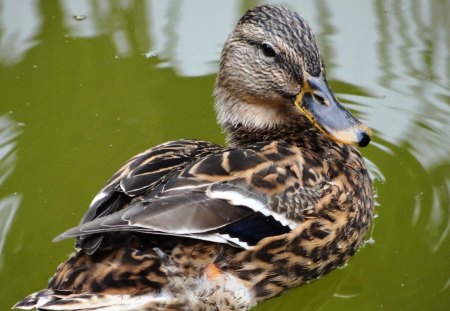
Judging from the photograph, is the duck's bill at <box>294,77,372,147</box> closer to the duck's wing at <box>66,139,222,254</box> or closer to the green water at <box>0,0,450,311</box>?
the duck's wing at <box>66,139,222,254</box>

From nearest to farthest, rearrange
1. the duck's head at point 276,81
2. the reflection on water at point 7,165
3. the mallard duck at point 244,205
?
1. the mallard duck at point 244,205
2. the duck's head at point 276,81
3. the reflection on water at point 7,165

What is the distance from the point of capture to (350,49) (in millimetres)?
7438

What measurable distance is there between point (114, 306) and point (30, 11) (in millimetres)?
4475

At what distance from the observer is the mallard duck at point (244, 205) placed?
4531 mm

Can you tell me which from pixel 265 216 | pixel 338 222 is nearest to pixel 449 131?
pixel 338 222

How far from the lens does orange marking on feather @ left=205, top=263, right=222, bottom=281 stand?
4703mm

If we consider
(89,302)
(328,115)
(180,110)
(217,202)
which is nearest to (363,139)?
(328,115)

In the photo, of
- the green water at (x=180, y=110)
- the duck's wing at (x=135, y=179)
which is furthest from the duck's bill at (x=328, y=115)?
the green water at (x=180, y=110)

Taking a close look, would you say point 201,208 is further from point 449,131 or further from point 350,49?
point 350,49

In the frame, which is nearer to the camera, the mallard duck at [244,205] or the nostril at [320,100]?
the mallard duck at [244,205]

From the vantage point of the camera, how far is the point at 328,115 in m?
5.32

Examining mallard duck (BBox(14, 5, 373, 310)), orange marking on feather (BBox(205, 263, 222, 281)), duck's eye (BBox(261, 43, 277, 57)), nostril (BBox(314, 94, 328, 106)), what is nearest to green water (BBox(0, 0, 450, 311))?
mallard duck (BBox(14, 5, 373, 310))

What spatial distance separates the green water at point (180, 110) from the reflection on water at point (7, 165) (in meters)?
0.01

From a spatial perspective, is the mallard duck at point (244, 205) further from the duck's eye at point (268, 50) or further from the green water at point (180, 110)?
the green water at point (180, 110)
